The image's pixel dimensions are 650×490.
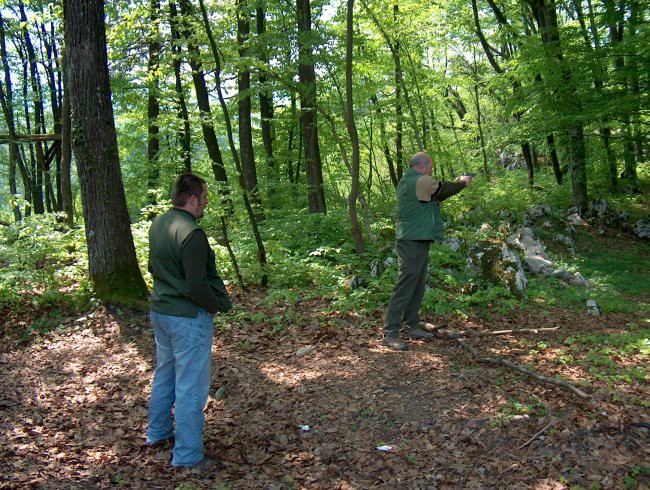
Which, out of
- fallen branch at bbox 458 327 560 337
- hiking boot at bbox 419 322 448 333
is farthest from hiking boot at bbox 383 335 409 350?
fallen branch at bbox 458 327 560 337

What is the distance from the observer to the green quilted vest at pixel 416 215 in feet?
17.9

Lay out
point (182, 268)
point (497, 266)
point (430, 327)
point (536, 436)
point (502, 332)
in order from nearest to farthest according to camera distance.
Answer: point (182, 268)
point (536, 436)
point (502, 332)
point (430, 327)
point (497, 266)

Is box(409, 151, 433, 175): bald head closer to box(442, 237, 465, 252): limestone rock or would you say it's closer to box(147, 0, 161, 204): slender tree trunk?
box(442, 237, 465, 252): limestone rock

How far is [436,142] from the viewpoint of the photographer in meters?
18.5

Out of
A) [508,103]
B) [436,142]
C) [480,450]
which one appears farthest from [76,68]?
[436,142]

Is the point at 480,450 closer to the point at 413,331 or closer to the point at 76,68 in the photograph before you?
the point at 413,331

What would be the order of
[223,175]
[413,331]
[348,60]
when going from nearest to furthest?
[413,331], [348,60], [223,175]

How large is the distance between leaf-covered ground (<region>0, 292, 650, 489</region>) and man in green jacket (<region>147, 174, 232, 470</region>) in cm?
39

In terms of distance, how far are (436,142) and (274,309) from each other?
1348 cm

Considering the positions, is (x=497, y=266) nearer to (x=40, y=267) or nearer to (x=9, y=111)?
(x=40, y=267)

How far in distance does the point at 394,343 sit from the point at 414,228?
1.36 metres

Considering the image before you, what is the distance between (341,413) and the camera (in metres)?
4.29

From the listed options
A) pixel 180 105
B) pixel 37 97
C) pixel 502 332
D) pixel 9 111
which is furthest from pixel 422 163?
pixel 37 97

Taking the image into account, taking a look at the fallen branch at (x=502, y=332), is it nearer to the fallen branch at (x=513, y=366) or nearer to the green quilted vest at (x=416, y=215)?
the fallen branch at (x=513, y=366)
